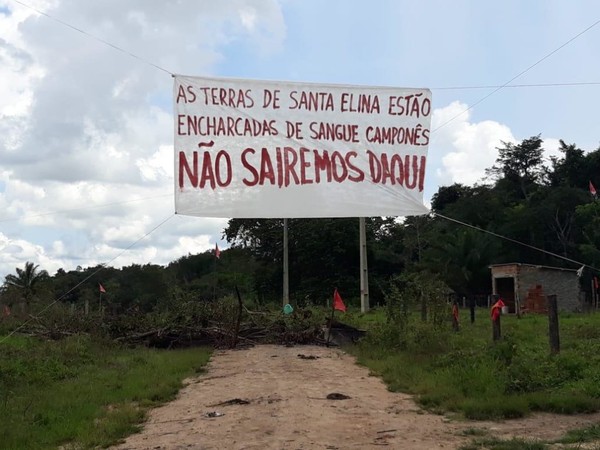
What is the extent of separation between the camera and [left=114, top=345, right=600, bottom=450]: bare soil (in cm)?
638

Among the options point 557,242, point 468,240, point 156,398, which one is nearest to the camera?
point 156,398

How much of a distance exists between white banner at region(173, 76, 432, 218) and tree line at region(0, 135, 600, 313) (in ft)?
92.0

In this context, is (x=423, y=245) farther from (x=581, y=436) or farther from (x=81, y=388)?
(x=581, y=436)

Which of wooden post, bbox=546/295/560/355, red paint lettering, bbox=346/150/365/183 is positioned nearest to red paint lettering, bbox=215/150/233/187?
red paint lettering, bbox=346/150/365/183

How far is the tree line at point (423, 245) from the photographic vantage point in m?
42.0

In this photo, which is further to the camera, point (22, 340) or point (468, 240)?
point (468, 240)

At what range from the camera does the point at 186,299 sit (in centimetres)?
1806

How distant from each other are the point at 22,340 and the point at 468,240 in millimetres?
30140

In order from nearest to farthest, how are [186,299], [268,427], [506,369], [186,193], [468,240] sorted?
[268,427]
[186,193]
[506,369]
[186,299]
[468,240]

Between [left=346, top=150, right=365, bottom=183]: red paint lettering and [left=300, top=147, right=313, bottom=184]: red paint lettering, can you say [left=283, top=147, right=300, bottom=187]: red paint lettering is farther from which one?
[left=346, top=150, right=365, bottom=183]: red paint lettering

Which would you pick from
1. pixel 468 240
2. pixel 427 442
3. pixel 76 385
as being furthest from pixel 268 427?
pixel 468 240

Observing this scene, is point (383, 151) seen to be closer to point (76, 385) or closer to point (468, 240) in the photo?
point (76, 385)

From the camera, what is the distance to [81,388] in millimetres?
10641

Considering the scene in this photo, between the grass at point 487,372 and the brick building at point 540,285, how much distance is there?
46.4ft
